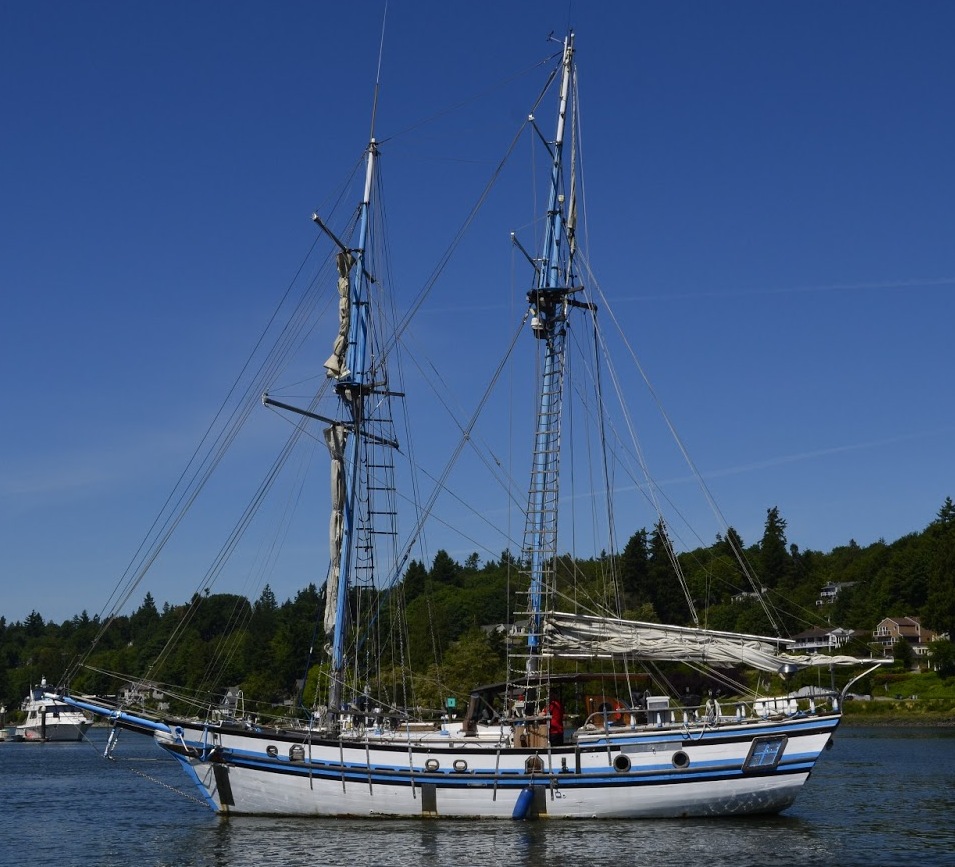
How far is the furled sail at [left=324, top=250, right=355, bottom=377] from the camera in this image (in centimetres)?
6019

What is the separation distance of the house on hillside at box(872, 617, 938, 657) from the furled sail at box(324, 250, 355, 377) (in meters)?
139

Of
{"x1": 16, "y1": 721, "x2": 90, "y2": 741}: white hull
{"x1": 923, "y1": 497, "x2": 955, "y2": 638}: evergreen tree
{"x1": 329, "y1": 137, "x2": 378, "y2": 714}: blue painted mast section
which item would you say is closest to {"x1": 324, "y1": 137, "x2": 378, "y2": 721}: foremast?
{"x1": 329, "y1": 137, "x2": 378, "y2": 714}: blue painted mast section

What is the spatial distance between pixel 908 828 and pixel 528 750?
1546cm

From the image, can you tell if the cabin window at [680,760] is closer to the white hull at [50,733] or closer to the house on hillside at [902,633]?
the house on hillside at [902,633]

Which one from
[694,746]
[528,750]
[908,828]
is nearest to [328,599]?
[528,750]

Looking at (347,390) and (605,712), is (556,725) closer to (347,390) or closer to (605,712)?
(605,712)

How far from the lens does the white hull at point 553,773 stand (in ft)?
153

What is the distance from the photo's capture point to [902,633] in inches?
7146

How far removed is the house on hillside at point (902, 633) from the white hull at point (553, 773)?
140 m

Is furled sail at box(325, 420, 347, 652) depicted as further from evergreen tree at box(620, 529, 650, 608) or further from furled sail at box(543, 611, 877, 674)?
evergreen tree at box(620, 529, 650, 608)

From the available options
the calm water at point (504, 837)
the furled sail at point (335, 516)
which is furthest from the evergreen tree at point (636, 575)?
the furled sail at point (335, 516)

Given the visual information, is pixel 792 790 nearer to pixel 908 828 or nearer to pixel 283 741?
pixel 908 828

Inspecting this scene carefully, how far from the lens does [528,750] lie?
47562mm

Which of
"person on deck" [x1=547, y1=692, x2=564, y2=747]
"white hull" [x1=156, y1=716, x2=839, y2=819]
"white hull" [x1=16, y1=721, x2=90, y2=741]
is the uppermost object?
"person on deck" [x1=547, y1=692, x2=564, y2=747]
